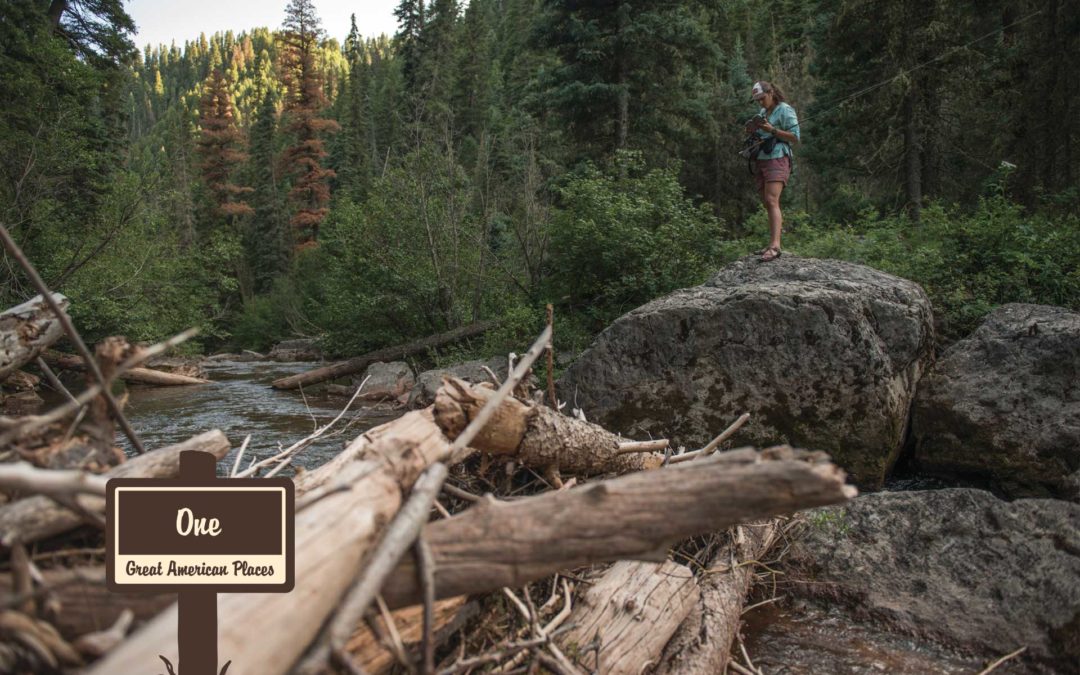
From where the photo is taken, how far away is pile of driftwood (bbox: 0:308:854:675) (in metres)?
1.12

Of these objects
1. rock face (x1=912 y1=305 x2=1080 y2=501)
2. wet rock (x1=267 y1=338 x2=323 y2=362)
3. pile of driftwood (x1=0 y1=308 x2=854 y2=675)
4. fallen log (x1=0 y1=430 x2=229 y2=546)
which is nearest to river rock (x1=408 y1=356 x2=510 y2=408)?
rock face (x1=912 y1=305 x2=1080 y2=501)

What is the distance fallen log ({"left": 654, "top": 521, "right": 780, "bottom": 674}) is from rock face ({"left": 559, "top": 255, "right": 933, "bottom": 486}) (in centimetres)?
197

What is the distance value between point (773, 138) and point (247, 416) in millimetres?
9502

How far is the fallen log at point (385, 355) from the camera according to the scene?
14.2 m

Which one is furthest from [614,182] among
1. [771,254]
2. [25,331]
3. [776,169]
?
[25,331]

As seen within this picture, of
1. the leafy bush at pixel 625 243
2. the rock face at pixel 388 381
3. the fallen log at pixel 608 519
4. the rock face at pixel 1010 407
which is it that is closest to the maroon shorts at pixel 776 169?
the rock face at pixel 1010 407

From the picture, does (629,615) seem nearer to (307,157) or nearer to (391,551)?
(391,551)

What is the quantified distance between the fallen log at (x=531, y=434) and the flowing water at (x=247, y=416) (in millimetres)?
3997

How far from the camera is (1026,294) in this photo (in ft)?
24.6

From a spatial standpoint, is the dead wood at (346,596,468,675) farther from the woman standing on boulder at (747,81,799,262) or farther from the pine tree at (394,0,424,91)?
the pine tree at (394,0,424,91)

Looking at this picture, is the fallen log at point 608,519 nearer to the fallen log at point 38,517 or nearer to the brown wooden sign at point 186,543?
the brown wooden sign at point 186,543

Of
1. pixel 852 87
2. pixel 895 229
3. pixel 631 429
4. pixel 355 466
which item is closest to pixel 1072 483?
pixel 631 429

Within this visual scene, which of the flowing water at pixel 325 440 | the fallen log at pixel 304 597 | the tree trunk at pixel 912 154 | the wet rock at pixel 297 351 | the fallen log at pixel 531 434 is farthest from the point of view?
the wet rock at pixel 297 351

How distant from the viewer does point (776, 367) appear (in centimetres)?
596
